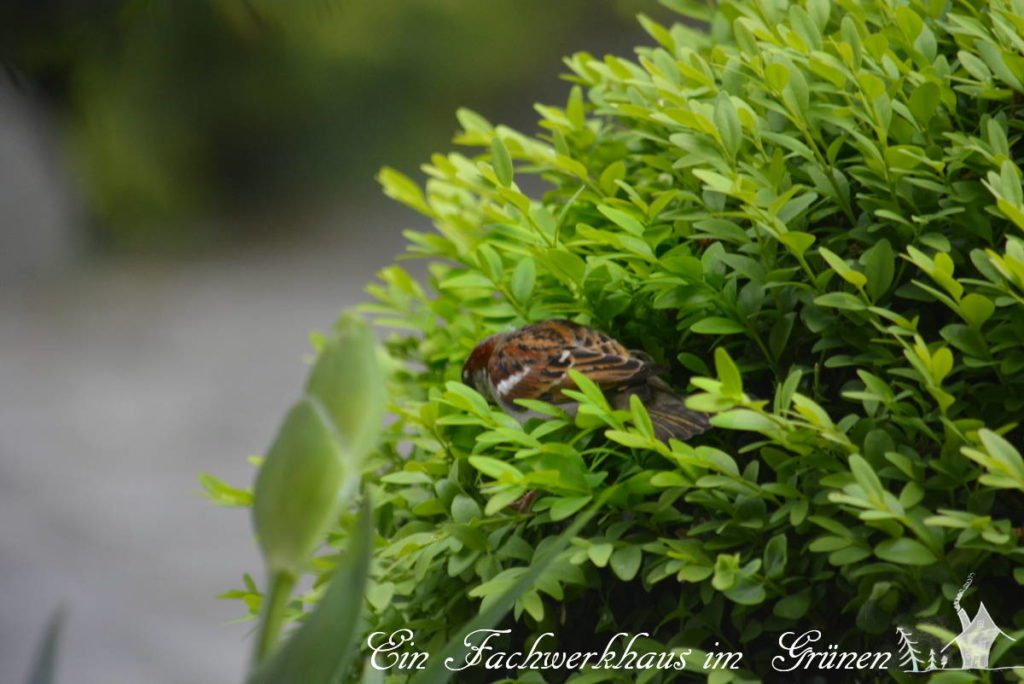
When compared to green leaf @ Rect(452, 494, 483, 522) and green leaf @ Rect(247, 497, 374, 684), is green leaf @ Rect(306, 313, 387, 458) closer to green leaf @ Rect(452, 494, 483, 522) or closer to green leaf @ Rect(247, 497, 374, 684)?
green leaf @ Rect(247, 497, 374, 684)

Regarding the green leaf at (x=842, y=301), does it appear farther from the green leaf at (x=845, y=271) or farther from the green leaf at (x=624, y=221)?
the green leaf at (x=624, y=221)

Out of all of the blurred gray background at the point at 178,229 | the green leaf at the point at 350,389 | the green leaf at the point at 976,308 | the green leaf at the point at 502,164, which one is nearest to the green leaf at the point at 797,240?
the green leaf at the point at 976,308

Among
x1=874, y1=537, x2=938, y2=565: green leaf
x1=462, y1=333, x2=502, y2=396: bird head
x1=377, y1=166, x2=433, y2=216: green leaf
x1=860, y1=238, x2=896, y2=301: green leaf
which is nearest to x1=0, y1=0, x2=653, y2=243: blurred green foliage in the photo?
x1=377, y1=166, x2=433, y2=216: green leaf

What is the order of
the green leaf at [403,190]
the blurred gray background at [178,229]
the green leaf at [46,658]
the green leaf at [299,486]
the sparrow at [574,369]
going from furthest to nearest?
the blurred gray background at [178,229], the green leaf at [403,190], the sparrow at [574,369], the green leaf at [46,658], the green leaf at [299,486]

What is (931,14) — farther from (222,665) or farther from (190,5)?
(190,5)

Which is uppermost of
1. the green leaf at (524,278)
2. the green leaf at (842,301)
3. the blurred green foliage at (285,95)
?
the blurred green foliage at (285,95)

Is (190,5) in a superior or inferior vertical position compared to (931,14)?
superior

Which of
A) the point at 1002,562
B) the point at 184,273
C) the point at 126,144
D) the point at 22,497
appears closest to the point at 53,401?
the point at 22,497

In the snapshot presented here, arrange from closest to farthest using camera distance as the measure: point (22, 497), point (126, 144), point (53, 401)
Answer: point (22, 497) → point (53, 401) → point (126, 144)

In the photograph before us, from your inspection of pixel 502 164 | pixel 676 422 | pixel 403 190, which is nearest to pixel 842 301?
pixel 676 422
